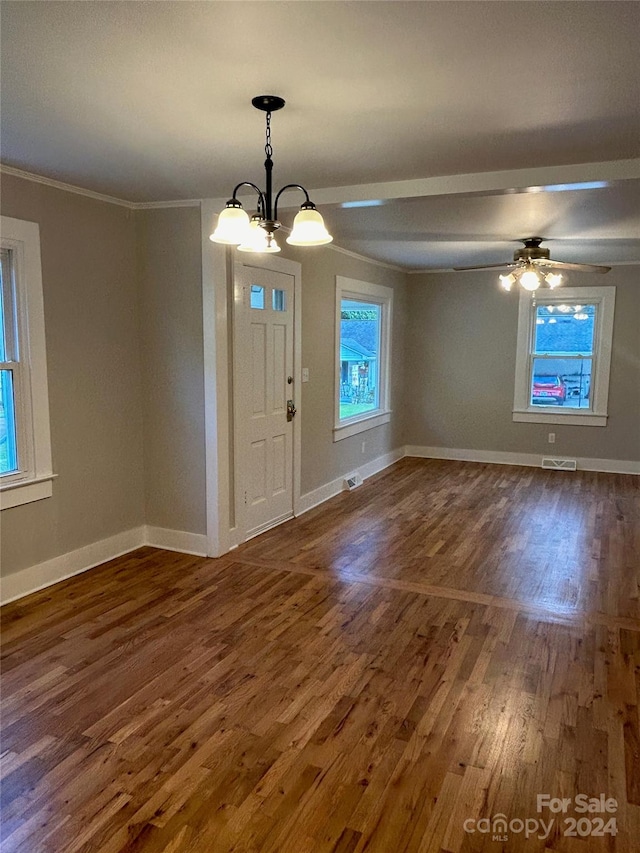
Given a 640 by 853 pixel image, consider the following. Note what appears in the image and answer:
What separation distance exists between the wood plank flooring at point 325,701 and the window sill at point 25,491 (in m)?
0.58

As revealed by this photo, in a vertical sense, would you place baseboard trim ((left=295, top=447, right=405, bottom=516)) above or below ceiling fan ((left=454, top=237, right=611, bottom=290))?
below

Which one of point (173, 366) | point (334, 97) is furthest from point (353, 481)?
point (334, 97)

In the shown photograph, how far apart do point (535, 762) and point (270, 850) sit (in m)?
1.01

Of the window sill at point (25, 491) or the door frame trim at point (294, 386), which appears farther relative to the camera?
the door frame trim at point (294, 386)

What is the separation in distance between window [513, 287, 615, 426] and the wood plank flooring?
3.15m

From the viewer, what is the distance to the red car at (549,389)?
23.8ft

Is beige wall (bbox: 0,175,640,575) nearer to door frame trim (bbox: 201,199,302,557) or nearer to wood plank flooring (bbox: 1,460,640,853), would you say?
door frame trim (bbox: 201,199,302,557)

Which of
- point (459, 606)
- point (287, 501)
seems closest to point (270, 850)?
point (459, 606)

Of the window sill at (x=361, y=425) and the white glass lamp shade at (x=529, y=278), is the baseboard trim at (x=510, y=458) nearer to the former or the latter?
the window sill at (x=361, y=425)

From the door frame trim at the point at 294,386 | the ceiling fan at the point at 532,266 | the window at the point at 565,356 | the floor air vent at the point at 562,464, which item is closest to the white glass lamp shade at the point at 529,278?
the ceiling fan at the point at 532,266

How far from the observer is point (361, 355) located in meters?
6.71

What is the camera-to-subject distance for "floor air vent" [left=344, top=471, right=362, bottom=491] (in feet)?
20.1

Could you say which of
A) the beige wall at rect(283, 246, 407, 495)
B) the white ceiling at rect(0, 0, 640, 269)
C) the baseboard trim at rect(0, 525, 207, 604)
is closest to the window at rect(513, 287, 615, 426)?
the beige wall at rect(283, 246, 407, 495)

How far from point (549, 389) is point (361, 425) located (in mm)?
2559
